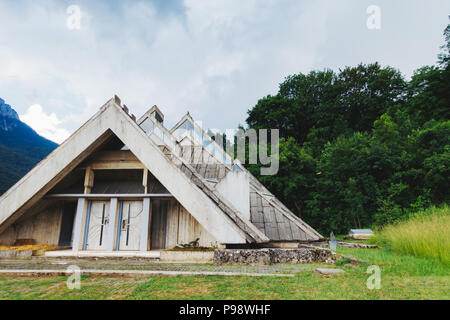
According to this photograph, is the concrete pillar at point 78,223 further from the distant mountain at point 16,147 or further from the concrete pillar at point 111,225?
the distant mountain at point 16,147

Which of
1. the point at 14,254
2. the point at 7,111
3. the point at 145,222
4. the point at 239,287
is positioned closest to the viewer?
the point at 239,287

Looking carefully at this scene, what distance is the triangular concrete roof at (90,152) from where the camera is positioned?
7383 millimetres

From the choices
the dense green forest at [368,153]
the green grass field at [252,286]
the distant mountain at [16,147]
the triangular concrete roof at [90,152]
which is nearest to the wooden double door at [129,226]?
the triangular concrete roof at [90,152]

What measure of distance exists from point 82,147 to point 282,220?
8.02m

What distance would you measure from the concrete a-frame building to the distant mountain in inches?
1081

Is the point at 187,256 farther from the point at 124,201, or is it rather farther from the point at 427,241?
the point at 427,241

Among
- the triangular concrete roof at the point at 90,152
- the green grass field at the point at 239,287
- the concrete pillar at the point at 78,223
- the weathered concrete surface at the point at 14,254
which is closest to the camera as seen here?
the green grass field at the point at 239,287

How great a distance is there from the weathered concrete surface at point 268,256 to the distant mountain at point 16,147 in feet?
111

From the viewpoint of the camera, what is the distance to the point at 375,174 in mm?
21766

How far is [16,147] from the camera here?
59.3 m

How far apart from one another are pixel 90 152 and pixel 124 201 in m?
2.12

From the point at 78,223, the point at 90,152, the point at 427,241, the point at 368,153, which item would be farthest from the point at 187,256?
the point at 368,153

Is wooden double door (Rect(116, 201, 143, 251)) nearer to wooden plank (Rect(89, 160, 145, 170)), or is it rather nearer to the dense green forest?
wooden plank (Rect(89, 160, 145, 170))
